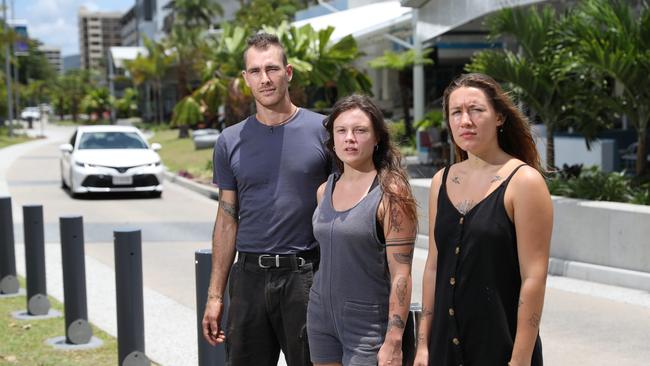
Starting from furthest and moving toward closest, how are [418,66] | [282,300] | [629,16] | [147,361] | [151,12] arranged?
[151,12] < [418,66] < [629,16] < [147,361] < [282,300]

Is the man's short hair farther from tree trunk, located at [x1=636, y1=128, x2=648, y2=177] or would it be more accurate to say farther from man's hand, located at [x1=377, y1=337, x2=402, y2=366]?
tree trunk, located at [x1=636, y1=128, x2=648, y2=177]

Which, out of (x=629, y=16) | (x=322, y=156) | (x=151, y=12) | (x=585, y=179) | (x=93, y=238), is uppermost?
(x=151, y=12)

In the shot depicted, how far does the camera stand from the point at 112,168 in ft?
61.3

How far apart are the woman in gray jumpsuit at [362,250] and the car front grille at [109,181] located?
15616mm

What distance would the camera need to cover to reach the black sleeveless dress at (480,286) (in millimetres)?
3002

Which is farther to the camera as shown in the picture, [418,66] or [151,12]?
[151,12]

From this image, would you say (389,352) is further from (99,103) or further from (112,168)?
(99,103)

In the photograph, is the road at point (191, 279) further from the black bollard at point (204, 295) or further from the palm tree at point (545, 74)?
the palm tree at point (545, 74)

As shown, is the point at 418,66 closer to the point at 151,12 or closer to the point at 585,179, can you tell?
the point at 585,179

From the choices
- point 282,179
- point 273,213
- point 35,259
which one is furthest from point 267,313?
point 35,259

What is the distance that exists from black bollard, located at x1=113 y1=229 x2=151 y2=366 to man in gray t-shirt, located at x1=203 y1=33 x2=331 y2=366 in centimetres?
192

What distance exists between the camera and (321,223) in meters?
3.54

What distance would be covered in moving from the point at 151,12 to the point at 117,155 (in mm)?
107284

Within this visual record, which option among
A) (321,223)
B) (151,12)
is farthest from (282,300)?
(151,12)
